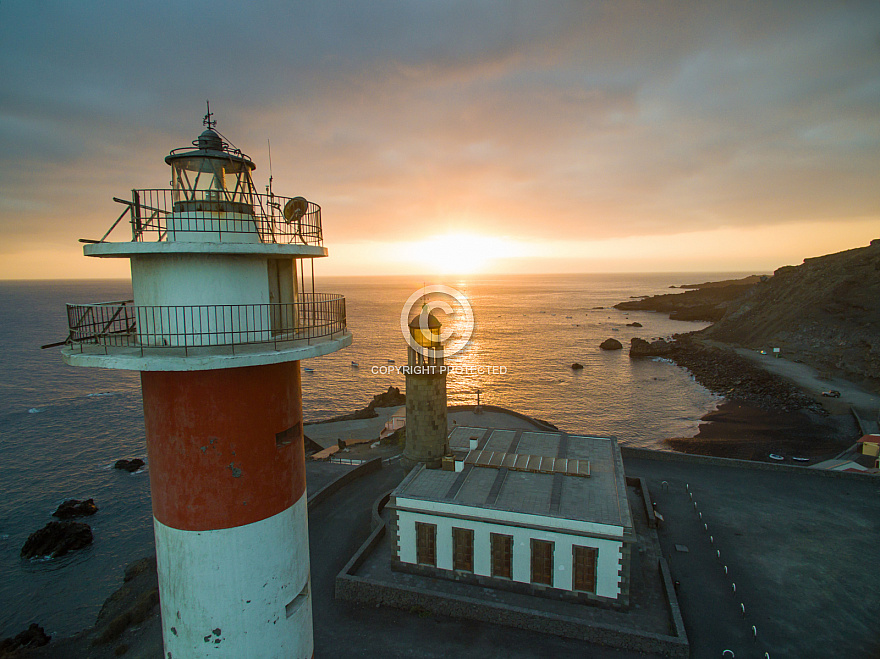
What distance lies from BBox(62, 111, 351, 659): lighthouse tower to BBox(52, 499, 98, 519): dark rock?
1080 inches

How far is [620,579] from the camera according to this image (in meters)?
12.5

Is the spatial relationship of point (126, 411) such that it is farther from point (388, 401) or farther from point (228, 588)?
point (228, 588)

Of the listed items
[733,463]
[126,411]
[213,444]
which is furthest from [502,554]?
[126,411]

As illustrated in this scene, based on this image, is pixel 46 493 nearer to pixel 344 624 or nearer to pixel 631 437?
pixel 344 624

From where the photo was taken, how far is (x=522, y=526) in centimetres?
1312

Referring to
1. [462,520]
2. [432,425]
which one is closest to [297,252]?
[462,520]

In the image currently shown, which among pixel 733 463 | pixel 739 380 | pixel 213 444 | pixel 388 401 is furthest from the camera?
pixel 739 380

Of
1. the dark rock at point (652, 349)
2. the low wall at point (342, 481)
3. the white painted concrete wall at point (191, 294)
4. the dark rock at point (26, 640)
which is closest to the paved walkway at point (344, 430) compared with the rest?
the low wall at point (342, 481)

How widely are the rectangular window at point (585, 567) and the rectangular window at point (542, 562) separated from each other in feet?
2.09

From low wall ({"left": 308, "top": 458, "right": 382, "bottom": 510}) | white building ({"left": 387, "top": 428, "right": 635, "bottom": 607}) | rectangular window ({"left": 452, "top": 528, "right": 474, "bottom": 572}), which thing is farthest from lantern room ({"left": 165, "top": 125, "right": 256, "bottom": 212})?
low wall ({"left": 308, "top": 458, "right": 382, "bottom": 510})

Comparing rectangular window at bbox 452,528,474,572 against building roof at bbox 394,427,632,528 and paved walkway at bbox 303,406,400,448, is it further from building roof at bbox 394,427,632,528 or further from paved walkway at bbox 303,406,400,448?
paved walkway at bbox 303,406,400,448

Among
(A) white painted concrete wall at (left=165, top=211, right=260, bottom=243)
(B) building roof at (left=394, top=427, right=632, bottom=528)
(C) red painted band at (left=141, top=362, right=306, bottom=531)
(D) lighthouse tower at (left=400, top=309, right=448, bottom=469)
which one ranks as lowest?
(B) building roof at (left=394, top=427, right=632, bottom=528)

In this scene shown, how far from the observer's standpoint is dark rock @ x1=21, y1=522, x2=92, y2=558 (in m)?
23.4

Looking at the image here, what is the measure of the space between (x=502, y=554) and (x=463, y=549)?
1.14m
